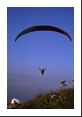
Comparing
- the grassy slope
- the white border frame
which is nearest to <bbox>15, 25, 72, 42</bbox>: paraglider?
the white border frame

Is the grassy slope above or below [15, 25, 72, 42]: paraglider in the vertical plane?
below

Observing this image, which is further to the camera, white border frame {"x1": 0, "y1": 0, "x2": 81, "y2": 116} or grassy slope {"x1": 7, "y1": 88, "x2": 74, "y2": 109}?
grassy slope {"x1": 7, "y1": 88, "x2": 74, "y2": 109}

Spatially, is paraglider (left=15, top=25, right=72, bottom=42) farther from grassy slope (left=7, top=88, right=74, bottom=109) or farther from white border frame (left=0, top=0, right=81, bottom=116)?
grassy slope (left=7, top=88, right=74, bottom=109)
